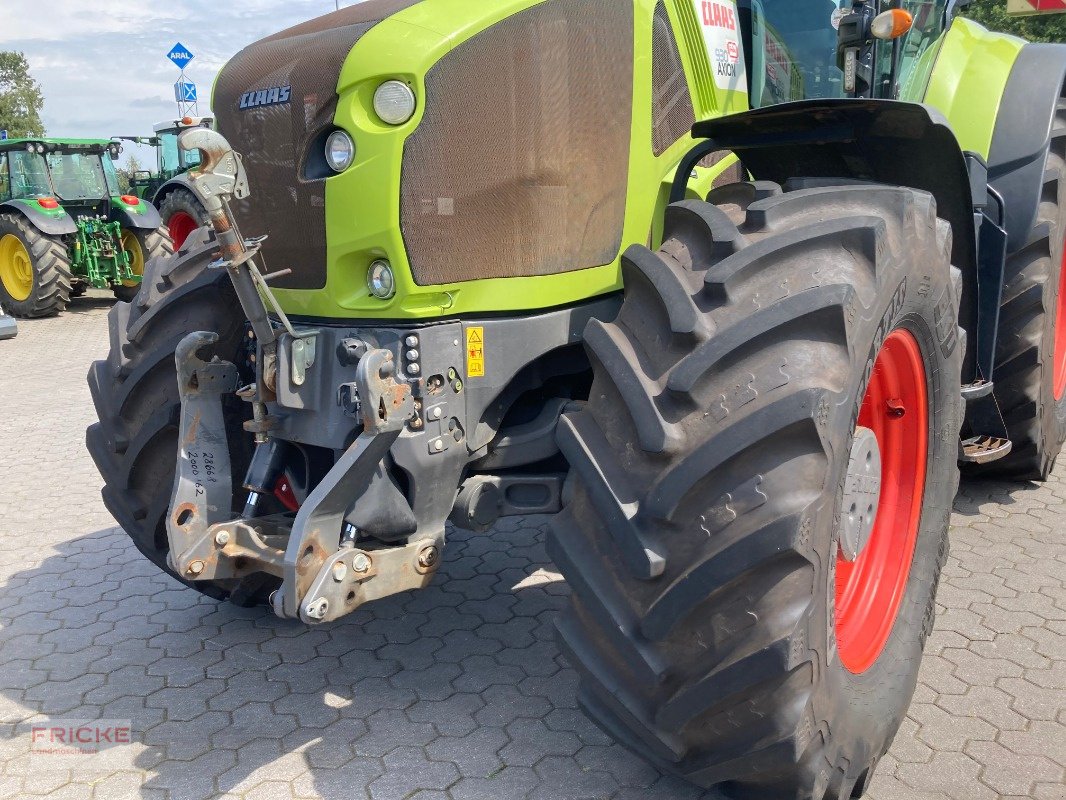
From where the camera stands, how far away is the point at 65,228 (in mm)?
11547

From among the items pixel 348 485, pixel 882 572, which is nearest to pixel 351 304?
pixel 348 485

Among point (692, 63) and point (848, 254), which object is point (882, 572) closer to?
point (848, 254)

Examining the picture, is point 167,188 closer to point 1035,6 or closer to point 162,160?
point 162,160

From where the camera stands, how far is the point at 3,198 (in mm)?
12930

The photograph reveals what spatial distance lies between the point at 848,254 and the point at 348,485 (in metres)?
1.24

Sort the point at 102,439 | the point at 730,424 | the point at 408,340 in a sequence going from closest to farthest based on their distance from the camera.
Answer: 1. the point at 730,424
2. the point at 408,340
3. the point at 102,439

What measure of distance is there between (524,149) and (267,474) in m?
1.08

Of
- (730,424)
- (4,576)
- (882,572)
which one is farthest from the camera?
(4,576)

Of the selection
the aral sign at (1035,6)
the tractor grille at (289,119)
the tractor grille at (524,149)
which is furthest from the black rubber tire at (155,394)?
the aral sign at (1035,6)

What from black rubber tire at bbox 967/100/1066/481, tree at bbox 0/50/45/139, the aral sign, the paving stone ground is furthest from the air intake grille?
tree at bbox 0/50/45/139

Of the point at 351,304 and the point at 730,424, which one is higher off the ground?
the point at 351,304

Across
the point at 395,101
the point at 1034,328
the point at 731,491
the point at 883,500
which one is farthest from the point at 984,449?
the point at 395,101

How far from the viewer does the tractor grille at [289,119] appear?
2297mm

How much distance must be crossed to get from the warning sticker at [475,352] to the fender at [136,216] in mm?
10884
